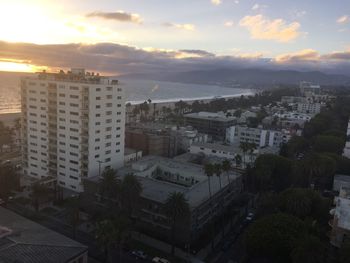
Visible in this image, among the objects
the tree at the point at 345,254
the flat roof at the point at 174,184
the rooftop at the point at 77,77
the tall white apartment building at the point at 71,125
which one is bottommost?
the flat roof at the point at 174,184

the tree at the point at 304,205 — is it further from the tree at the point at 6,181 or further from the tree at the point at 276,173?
the tree at the point at 6,181

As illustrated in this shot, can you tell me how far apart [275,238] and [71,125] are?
45.8m

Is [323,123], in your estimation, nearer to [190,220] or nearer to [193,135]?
[193,135]

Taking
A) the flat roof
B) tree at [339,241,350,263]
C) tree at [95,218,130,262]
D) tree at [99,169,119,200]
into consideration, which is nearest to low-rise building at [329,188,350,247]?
tree at [339,241,350,263]

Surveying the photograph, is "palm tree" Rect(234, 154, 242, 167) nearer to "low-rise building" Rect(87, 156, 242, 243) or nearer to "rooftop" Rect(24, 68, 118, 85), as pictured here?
"low-rise building" Rect(87, 156, 242, 243)

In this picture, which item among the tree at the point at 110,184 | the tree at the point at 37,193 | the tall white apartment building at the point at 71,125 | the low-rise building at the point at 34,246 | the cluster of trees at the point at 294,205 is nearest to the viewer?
the low-rise building at the point at 34,246

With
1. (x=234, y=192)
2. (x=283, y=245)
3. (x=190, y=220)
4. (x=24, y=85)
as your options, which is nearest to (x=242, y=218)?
(x=234, y=192)

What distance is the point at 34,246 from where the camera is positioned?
3853 centimetres

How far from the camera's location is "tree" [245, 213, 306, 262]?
144 feet

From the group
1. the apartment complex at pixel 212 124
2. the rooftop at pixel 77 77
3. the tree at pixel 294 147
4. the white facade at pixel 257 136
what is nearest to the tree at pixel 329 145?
the tree at pixel 294 147

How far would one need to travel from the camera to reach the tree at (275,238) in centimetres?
4375

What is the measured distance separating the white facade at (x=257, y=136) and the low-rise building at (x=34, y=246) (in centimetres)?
8590

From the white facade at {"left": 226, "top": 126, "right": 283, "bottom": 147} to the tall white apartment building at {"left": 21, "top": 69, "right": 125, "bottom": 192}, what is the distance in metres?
55.9

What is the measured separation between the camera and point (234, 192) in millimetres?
69188
